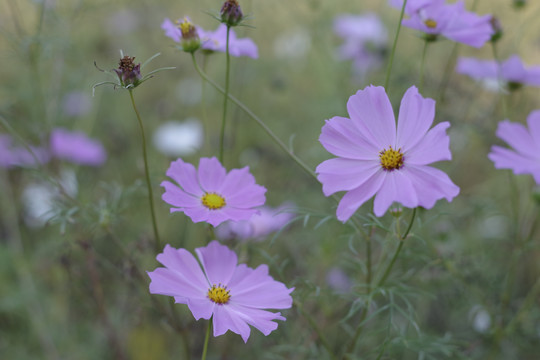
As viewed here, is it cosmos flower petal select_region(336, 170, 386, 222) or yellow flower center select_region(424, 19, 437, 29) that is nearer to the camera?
cosmos flower petal select_region(336, 170, 386, 222)

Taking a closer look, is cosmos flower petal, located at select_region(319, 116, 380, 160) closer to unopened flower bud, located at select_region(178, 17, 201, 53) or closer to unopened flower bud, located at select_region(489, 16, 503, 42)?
unopened flower bud, located at select_region(178, 17, 201, 53)

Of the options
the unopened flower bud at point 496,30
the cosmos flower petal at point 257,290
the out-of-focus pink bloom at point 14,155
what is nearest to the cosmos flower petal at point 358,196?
the cosmos flower petal at point 257,290

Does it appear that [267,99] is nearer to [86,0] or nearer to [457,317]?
[86,0]

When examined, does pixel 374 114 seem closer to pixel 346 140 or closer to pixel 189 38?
pixel 346 140

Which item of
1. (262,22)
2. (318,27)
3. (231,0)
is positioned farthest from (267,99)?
(231,0)

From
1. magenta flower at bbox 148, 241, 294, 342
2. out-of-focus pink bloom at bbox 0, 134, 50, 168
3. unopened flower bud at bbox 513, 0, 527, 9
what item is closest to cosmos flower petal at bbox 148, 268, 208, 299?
magenta flower at bbox 148, 241, 294, 342

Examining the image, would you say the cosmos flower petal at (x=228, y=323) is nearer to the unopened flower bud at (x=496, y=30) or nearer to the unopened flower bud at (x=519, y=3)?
the unopened flower bud at (x=496, y=30)
